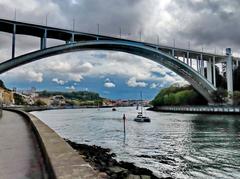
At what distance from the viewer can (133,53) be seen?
5056cm

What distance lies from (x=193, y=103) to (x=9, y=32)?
52613 mm

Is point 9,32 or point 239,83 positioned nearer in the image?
point 9,32

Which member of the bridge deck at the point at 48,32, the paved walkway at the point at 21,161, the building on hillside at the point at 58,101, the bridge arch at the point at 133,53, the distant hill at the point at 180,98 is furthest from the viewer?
the building on hillside at the point at 58,101

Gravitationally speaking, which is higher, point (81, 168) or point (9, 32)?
point (9, 32)

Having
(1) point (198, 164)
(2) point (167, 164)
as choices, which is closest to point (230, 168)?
(1) point (198, 164)

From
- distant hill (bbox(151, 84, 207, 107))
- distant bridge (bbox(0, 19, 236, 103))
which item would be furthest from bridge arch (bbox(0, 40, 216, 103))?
distant hill (bbox(151, 84, 207, 107))

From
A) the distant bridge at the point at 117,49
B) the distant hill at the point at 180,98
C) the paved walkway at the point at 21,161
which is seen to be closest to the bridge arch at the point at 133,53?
the distant bridge at the point at 117,49

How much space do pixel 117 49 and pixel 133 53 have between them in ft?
12.8

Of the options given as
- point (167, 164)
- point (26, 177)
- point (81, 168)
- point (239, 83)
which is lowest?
point (167, 164)

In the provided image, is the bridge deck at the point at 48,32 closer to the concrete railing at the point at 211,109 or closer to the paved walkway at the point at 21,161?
the concrete railing at the point at 211,109

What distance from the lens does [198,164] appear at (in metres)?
11.3

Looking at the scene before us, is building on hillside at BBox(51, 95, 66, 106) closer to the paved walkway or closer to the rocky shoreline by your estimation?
the rocky shoreline

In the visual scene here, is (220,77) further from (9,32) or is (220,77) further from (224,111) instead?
(9,32)

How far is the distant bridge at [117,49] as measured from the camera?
35.0 meters
